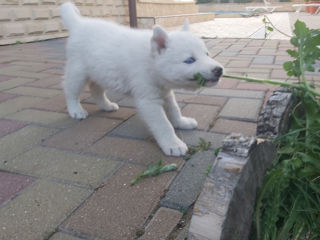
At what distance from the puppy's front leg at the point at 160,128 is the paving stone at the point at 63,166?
36cm

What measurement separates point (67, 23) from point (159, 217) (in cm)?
215

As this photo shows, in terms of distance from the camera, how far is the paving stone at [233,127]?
240 centimetres

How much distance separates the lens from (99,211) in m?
1.53

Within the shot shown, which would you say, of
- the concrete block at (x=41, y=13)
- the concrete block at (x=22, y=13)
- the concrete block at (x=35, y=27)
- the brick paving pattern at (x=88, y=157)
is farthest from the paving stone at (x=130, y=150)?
the concrete block at (x=41, y=13)

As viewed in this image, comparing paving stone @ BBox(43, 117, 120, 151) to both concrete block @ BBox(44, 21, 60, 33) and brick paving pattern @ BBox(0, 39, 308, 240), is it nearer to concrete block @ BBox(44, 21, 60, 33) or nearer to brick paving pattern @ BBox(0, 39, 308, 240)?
brick paving pattern @ BBox(0, 39, 308, 240)

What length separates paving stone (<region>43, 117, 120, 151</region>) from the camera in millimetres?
2270

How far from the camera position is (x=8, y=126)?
2.62 m

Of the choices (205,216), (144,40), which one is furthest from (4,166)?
(205,216)

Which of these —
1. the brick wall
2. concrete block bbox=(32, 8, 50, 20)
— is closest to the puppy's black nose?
the brick wall

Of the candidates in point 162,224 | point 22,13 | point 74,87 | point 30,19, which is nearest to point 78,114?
point 74,87

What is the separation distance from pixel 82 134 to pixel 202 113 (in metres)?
1.11

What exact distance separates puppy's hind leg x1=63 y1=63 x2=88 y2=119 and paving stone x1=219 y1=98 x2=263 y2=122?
4.22ft

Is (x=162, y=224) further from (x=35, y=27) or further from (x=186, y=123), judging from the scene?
(x=35, y=27)

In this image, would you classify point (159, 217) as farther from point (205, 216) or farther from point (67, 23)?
point (67, 23)
